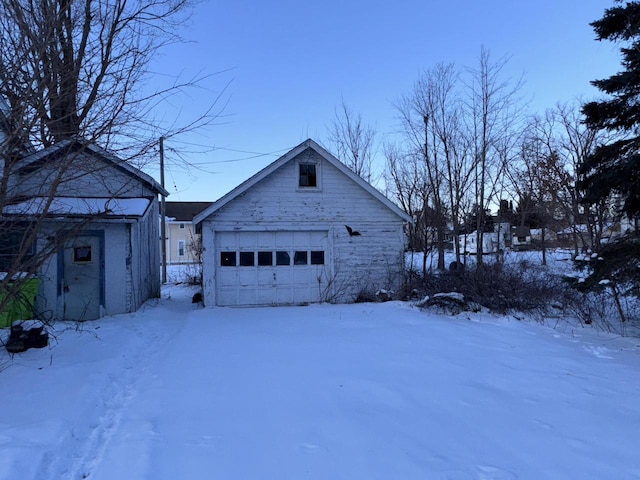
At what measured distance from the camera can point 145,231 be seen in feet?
43.8

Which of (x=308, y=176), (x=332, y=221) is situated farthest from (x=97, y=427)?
(x=308, y=176)

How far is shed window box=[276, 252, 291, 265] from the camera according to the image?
1312cm

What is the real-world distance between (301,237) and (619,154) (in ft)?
28.4

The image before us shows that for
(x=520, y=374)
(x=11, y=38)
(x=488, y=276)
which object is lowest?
(x=520, y=374)

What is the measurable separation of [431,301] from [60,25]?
9.51 metres

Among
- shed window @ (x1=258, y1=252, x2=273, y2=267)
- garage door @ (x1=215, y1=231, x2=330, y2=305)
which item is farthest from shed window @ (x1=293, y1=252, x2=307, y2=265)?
shed window @ (x1=258, y1=252, x2=273, y2=267)

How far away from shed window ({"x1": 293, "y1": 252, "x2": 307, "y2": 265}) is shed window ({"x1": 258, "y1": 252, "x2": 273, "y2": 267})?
793 millimetres

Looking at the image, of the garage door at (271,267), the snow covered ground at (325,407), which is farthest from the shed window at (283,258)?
the snow covered ground at (325,407)

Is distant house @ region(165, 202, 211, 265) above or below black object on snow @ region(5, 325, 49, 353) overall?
above

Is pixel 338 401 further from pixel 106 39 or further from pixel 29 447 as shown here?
pixel 106 39

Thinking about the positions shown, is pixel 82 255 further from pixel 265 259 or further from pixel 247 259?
pixel 265 259

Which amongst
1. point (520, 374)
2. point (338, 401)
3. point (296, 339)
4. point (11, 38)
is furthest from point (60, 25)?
point (520, 374)

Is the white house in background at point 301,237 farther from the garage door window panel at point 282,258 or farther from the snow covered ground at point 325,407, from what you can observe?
the snow covered ground at point 325,407

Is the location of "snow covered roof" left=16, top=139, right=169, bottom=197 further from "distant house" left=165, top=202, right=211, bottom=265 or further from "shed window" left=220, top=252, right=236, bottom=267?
"distant house" left=165, top=202, right=211, bottom=265
